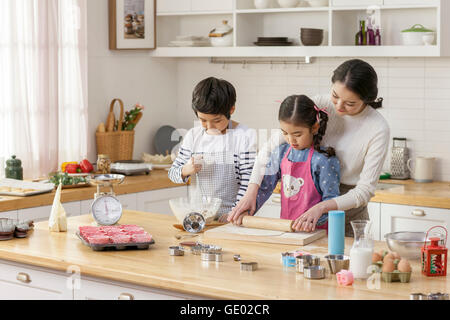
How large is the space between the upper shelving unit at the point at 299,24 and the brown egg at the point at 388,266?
8.14 feet

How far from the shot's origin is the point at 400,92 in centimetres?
486

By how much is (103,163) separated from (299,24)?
1.77 meters

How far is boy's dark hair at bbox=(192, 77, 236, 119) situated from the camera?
3094 millimetres

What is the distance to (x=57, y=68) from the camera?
15.6 feet

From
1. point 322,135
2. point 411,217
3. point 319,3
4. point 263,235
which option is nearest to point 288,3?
point 319,3

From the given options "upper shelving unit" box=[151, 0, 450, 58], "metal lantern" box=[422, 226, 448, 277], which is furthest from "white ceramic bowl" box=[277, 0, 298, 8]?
"metal lantern" box=[422, 226, 448, 277]

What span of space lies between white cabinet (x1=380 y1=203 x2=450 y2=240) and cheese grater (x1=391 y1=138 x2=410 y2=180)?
58cm

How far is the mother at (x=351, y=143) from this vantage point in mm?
2842

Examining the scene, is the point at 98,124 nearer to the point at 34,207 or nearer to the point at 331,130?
the point at 34,207

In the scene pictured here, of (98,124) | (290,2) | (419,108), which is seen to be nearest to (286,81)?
(290,2)

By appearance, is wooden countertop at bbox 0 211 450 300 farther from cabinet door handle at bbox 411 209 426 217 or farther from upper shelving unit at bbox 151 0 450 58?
upper shelving unit at bbox 151 0 450 58

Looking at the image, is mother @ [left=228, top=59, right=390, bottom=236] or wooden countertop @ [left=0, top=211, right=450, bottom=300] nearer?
wooden countertop @ [left=0, top=211, right=450, bottom=300]

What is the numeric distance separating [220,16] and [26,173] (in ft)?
6.50

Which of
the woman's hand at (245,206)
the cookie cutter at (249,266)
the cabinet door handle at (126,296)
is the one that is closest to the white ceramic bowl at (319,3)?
the woman's hand at (245,206)
